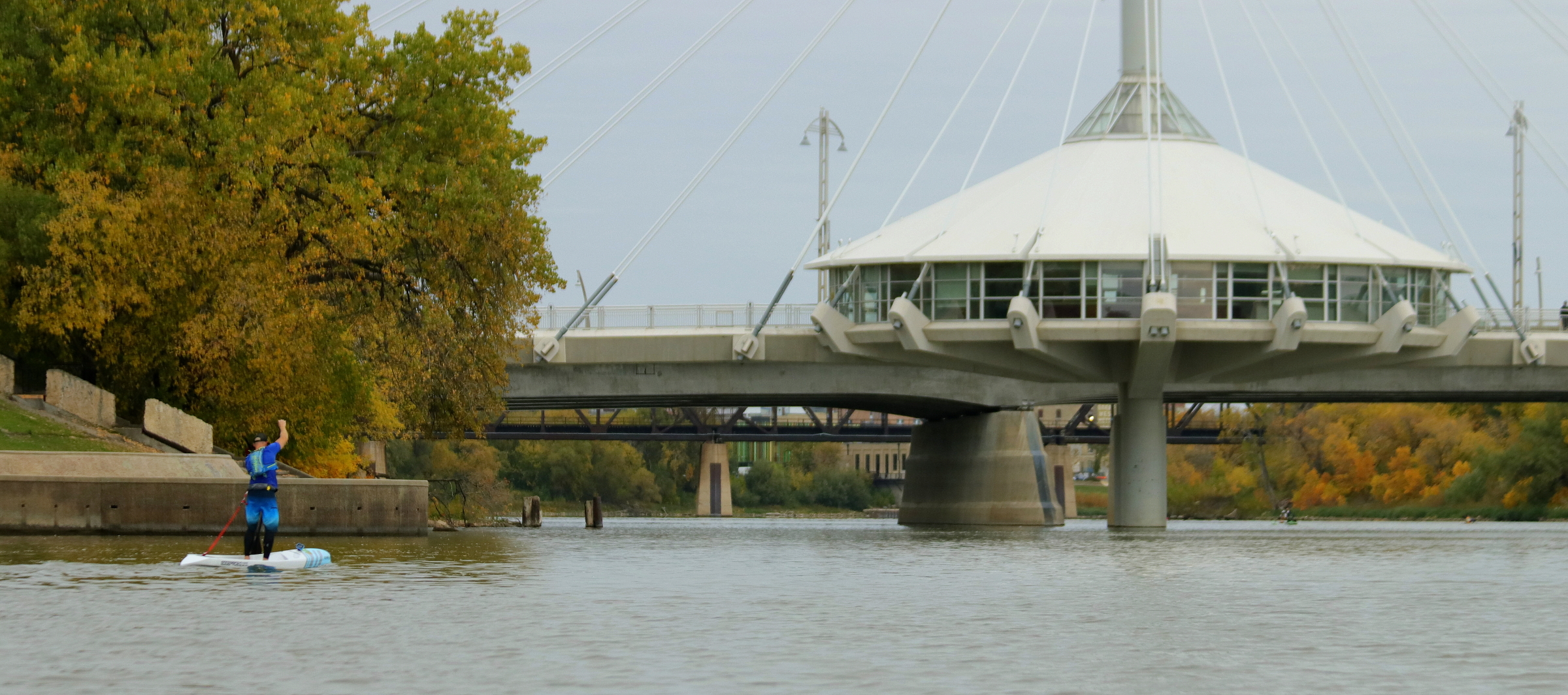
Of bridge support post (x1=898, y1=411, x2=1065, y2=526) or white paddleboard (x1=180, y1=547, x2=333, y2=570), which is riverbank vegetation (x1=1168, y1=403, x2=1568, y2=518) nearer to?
bridge support post (x1=898, y1=411, x2=1065, y2=526)

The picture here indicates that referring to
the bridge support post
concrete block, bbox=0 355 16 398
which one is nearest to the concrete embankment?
concrete block, bbox=0 355 16 398

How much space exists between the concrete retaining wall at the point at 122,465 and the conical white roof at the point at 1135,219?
1421 inches

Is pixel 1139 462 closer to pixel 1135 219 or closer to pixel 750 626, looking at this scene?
pixel 1135 219

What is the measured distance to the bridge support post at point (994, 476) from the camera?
8806 centimetres

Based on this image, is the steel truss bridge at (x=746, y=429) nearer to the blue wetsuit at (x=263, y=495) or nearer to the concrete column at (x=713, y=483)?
the concrete column at (x=713, y=483)

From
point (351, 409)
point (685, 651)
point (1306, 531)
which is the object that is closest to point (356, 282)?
point (351, 409)

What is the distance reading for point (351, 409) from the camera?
2099 inches

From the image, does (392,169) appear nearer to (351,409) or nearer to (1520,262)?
(351,409)

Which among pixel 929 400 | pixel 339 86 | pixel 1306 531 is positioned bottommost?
pixel 1306 531

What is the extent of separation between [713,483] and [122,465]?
406 feet

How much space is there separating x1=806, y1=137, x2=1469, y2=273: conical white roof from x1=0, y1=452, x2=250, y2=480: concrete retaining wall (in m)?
36.1

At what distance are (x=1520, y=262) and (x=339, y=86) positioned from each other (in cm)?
6531

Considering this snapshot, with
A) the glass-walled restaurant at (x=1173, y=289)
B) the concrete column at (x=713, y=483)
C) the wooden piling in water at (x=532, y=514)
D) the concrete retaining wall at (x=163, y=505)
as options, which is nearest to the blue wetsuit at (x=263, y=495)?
the concrete retaining wall at (x=163, y=505)

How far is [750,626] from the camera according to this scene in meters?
24.8
